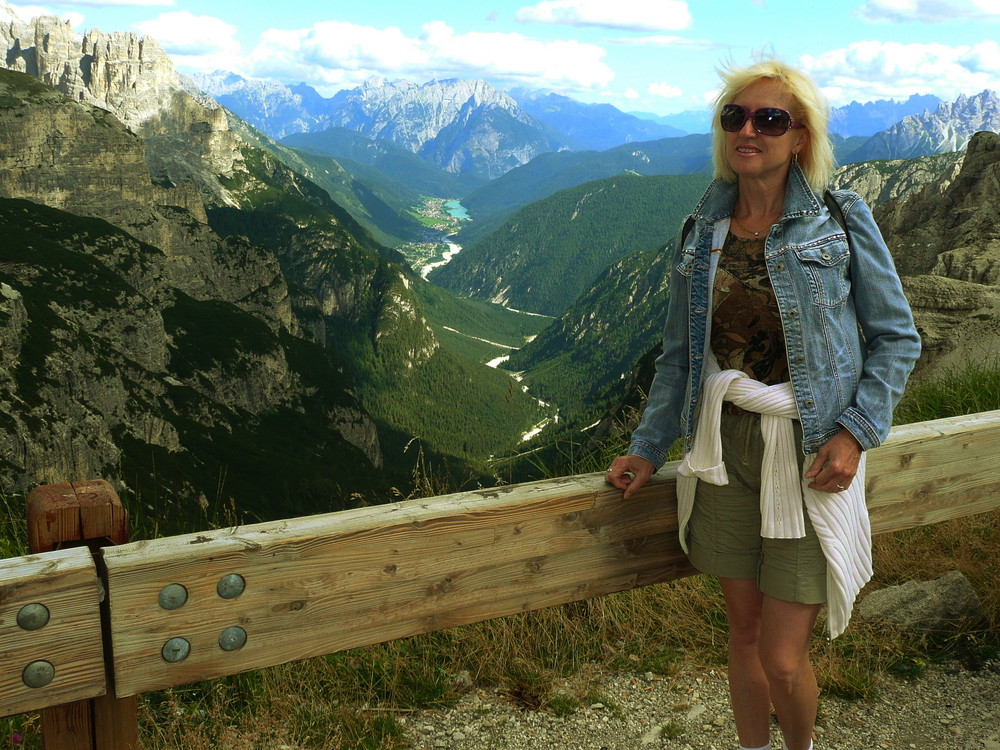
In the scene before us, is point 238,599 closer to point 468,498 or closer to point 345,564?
point 345,564

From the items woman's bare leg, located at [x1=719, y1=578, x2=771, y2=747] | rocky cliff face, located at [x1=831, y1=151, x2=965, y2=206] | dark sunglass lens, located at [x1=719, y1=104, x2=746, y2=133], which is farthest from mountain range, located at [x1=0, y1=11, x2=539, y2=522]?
rocky cliff face, located at [x1=831, y1=151, x2=965, y2=206]

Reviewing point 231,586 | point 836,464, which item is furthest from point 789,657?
point 231,586

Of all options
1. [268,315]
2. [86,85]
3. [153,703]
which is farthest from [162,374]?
[86,85]

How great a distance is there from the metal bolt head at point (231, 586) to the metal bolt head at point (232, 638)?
0.43 feet

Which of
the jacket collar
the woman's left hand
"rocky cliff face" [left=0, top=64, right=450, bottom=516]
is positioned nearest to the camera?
the woman's left hand

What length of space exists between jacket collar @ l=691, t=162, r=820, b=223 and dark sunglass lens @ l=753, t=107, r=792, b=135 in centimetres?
17

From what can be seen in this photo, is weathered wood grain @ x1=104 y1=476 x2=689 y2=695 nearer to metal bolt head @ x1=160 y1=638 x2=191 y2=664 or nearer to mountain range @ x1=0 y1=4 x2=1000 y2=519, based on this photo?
metal bolt head @ x1=160 y1=638 x2=191 y2=664

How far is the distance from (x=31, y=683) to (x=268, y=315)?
455 feet

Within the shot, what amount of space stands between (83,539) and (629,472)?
2183 mm

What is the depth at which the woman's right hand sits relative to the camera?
371 cm

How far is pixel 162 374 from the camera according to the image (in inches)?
3583

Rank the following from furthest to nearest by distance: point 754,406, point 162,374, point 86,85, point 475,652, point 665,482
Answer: point 86,85, point 162,374, point 475,652, point 665,482, point 754,406

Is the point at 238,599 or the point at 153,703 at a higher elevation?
the point at 238,599

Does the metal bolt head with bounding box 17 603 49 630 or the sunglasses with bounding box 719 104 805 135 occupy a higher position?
the sunglasses with bounding box 719 104 805 135
